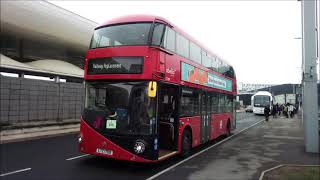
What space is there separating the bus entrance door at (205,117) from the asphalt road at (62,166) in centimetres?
230

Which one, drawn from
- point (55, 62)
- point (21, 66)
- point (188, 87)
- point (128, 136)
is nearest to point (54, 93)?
point (21, 66)

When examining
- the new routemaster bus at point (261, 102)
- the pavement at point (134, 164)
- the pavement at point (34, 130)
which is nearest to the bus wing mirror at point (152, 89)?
the pavement at point (134, 164)

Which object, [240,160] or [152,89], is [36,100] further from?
[152,89]

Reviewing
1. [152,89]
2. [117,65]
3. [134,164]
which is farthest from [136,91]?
[134,164]

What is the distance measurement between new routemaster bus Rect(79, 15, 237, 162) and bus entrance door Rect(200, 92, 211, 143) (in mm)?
2133

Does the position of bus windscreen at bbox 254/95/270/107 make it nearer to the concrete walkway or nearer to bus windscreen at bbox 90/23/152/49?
the concrete walkway

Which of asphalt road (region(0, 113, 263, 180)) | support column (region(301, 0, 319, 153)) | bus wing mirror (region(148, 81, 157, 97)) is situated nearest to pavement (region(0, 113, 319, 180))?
asphalt road (region(0, 113, 263, 180))

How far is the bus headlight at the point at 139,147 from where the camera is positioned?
950 centimetres

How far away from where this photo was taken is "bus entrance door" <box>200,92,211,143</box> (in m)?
14.3

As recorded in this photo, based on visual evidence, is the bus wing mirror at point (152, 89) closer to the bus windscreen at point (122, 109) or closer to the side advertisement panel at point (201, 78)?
the bus windscreen at point (122, 109)

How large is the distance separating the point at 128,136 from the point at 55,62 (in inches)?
720

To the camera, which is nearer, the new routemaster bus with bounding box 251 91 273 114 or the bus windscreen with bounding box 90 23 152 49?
the bus windscreen with bounding box 90 23 152 49

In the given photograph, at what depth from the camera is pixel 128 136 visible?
963 centimetres

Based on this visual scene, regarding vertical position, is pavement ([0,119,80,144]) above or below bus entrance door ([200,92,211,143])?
below
